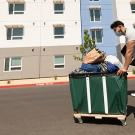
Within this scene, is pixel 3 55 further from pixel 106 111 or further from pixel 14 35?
pixel 106 111

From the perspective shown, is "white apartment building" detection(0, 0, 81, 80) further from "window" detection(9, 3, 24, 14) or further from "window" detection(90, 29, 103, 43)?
"window" detection(90, 29, 103, 43)

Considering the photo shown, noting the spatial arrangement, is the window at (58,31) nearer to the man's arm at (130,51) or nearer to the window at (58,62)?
the window at (58,62)

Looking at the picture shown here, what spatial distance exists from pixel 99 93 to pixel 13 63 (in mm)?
24607

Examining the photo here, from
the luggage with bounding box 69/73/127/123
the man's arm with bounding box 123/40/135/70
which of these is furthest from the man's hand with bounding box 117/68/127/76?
the man's arm with bounding box 123/40/135/70

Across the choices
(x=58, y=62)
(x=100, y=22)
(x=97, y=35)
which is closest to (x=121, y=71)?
(x=58, y=62)

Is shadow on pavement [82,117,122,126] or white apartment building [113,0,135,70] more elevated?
white apartment building [113,0,135,70]

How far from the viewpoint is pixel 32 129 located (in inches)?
219

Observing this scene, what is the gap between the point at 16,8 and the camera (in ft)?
102

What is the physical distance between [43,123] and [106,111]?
130 cm

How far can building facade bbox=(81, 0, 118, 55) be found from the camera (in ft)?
106

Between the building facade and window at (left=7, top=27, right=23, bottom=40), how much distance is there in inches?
256

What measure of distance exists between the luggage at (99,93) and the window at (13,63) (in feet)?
79.2

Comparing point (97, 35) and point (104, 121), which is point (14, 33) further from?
point (104, 121)

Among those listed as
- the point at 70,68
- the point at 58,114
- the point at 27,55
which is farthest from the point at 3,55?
the point at 58,114
